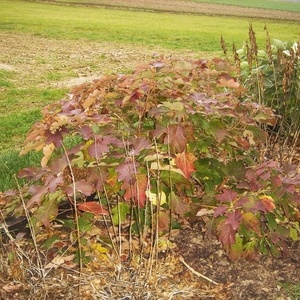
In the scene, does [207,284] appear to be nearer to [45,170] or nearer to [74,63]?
[45,170]

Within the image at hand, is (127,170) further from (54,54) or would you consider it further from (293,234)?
(54,54)

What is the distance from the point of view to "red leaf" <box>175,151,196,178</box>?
242 cm

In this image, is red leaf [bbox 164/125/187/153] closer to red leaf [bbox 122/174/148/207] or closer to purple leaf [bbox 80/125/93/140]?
red leaf [bbox 122/174/148/207]

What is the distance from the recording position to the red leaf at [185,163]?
2423 millimetres

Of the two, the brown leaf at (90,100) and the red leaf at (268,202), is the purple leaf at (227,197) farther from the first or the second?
the brown leaf at (90,100)

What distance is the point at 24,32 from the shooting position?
68.4 ft

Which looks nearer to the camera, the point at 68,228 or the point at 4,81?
the point at 68,228

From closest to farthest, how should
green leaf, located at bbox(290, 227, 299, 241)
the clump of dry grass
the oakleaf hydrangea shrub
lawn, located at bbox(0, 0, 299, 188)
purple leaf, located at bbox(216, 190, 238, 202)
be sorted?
the oakleaf hydrangea shrub, purple leaf, located at bbox(216, 190, 238, 202), green leaf, located at bbox(290, 227, 299, 241), the clump of dry grass, lawn, located at bbox(0, 0, 299, 188)

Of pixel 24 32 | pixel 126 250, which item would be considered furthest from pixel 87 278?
pixel 24 32

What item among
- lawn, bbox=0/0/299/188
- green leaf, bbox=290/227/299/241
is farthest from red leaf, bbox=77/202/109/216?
lawn, bbox=0/0/299/188

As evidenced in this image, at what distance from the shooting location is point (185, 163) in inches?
96.1

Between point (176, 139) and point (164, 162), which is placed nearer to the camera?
point (176, 139)

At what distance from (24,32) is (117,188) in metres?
19.8

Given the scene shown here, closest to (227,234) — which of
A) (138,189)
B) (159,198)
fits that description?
(159,198)
